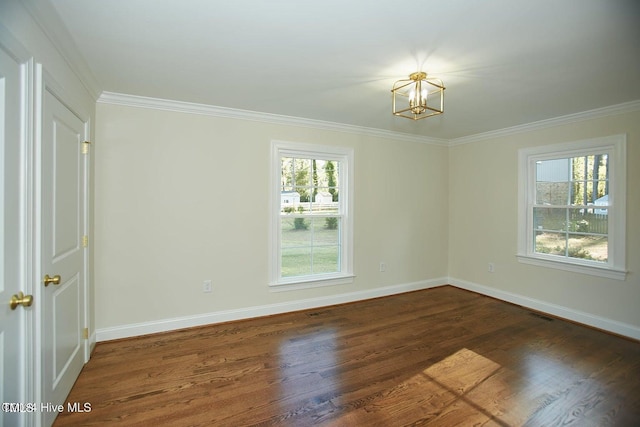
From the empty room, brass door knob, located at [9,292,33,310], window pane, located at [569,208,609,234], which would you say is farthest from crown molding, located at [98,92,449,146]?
window pane, located at [569,208,609,234]

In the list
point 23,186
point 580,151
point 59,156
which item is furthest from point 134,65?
point 580,151

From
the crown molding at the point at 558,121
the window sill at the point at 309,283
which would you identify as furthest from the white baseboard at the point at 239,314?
the crown molding at the point at 558,121

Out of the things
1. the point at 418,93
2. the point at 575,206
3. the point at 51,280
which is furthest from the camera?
the point at 575,206

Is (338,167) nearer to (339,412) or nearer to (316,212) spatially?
(316,212)

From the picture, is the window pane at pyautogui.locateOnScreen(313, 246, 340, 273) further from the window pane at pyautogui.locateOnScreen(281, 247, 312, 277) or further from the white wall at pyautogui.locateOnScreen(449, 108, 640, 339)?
the white wall at pyautogui.locateOnScreen(449, 108, 640, 339)

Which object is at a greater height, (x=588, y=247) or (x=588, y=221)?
(x=588, y=221)

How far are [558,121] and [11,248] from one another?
16.5ft

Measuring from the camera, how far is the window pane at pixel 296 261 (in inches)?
155

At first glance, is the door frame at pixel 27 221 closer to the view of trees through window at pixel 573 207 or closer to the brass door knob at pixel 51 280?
the brass door knob at pixel 51 280

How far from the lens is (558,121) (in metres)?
3.72

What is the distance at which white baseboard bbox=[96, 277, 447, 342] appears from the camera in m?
3.06

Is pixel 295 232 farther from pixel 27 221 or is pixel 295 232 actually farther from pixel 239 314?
pixel 27 221

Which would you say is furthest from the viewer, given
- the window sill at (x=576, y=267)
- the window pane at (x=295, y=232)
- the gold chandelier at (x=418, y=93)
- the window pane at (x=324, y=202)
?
the window pane at (x=324, y=202)

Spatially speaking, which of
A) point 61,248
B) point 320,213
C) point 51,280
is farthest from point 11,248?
point 320,213
